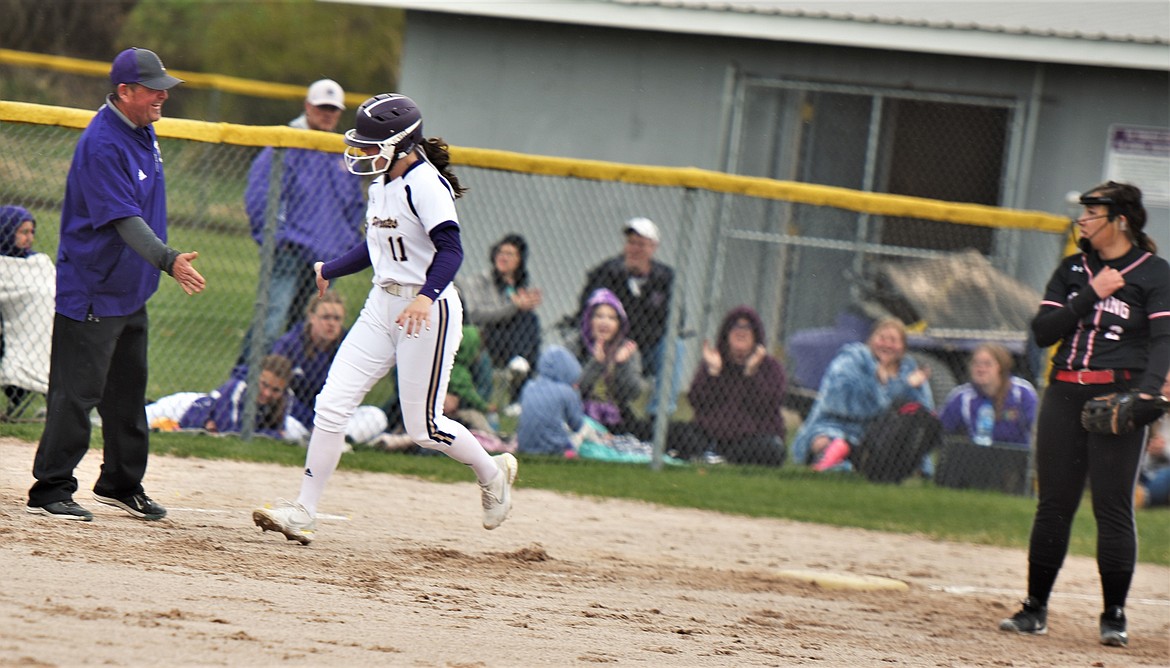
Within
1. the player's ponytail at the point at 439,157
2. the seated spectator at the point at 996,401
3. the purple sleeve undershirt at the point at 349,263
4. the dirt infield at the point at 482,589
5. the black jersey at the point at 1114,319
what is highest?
the player's ponytail at the point at 439,157

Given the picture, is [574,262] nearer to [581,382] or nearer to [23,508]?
[581,382]

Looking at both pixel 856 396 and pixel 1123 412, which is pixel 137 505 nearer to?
pixel 1123 412

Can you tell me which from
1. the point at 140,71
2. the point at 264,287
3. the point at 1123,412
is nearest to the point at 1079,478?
the point at 1123,412

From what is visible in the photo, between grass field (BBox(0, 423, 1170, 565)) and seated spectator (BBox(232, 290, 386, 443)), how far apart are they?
0.35 m

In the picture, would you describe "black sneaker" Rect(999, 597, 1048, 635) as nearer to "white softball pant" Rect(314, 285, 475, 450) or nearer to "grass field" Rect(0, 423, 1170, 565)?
"grass field" Rect(0, 423, 1170, 565)

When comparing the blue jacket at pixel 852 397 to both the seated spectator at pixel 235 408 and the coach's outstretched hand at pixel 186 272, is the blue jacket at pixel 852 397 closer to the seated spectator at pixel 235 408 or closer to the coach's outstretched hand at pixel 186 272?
the seated spectator at pixel 235 408

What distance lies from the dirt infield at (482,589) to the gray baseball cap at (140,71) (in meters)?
1.90

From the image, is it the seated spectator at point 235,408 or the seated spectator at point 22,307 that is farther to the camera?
the seated spectator at point 235,408

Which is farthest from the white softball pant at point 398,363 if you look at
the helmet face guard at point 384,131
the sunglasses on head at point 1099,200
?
the sunglasses on head at point 1099,200

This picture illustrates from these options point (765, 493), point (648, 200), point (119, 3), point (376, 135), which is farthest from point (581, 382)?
point (119, 3)

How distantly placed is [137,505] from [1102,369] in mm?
4449

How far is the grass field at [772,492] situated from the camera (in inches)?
358

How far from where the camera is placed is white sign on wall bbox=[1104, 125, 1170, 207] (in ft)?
42.3

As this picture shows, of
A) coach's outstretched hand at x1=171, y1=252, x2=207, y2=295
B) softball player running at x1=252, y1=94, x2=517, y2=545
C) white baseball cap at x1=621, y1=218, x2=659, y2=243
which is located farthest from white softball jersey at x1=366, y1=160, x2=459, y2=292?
white baseball cap at x1=621, y1=218, x2=659, y2=243
